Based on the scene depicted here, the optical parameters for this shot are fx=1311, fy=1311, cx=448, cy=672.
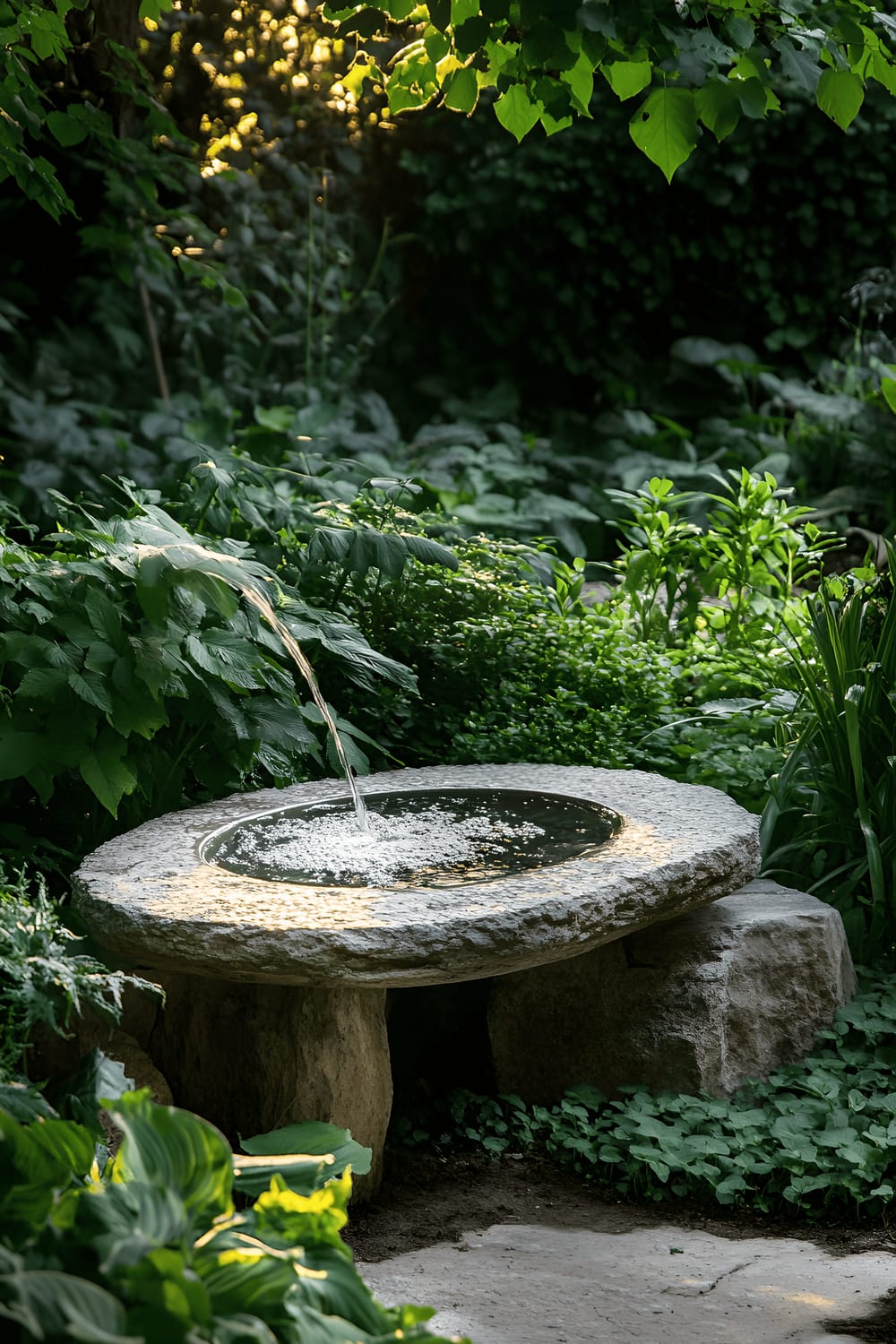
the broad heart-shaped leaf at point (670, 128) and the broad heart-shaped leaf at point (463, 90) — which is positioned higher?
the broad heart-shaped leaf at point (463, 90)

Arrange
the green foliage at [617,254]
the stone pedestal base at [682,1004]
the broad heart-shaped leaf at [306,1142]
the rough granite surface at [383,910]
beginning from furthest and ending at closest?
the green foliage at [617,254] < the stone pedestal base at [682,1004] < the rough granite surface at [383,910] < the broad heart-shaped leaf at [306,1142]

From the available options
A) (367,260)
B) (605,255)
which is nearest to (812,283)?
(605,255)

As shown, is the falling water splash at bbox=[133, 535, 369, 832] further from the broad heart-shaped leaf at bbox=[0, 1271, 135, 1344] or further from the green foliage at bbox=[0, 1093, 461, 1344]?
the broad heart-shaped leaf at bbox=[0, 1271, 135, 1344]

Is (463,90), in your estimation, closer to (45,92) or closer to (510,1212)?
(45,92)

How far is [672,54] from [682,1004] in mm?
2116

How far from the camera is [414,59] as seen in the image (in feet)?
10.6

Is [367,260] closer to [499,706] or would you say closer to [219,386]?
[219,386]

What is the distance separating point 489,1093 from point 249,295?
5657mm

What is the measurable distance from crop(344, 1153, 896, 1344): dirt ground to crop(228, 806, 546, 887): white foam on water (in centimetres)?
74

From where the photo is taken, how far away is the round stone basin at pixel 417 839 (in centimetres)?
292

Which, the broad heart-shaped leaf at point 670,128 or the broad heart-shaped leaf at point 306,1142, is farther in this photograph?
the broad heart-shaped leaf at point 670,128

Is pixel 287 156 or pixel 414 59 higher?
pixel 287 156

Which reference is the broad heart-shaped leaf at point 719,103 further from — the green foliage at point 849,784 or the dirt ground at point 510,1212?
the dirt ground at point 510,1212

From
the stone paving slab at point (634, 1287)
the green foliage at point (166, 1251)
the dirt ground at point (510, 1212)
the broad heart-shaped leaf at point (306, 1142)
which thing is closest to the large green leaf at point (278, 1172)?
the green foliage at point (166, 1251)
